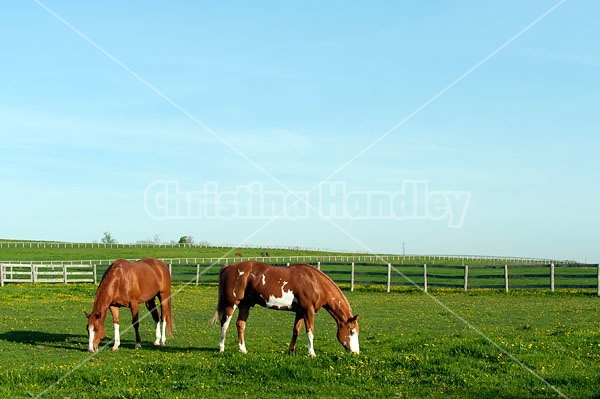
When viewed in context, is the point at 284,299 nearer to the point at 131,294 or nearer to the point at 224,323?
the point at 224,323

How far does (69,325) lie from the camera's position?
62.7ft

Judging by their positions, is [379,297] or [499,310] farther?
[379,297]

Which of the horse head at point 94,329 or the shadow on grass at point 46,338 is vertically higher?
the horse head at point 94,329

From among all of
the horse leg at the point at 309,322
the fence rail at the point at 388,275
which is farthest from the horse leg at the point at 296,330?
the fence rail at the point at 388,275

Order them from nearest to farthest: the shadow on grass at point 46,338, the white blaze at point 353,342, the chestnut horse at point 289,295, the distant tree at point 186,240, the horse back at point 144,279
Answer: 1. the white blaze at point 353,342
2. the chestnut horse at point 289,295
3. the horse back at point 144,279
4. the shadow on grass at point 46,338
5. the distant tree at point 186,240

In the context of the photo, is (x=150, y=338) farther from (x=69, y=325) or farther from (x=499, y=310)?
(x=499, y=310)

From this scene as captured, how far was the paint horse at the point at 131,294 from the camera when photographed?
1417 centimetres

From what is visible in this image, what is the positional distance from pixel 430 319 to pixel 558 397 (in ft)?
36.7

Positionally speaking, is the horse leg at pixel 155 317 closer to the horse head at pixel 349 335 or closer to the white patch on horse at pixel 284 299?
the white patch on horse at pixel 284 299

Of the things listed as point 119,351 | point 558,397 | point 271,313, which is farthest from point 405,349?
point 271,313

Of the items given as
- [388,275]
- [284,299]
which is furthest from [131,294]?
[388,275]

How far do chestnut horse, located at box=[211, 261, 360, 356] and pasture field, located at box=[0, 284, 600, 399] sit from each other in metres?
0.53

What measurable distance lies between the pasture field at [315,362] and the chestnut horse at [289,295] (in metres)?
0.53

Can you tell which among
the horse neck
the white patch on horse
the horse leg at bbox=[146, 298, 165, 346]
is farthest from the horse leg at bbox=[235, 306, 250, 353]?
the horse leg at bbox=[146, 298, 165, 346]
